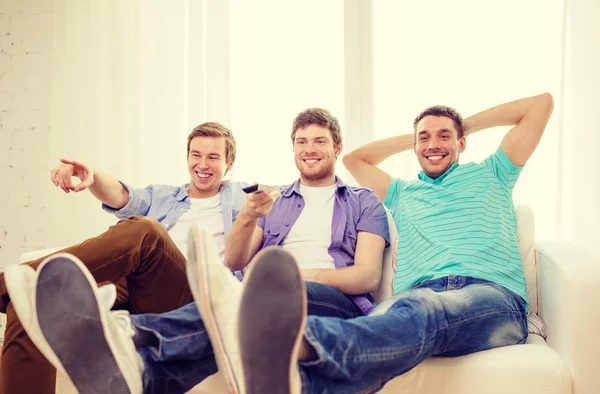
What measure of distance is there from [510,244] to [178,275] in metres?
1.05

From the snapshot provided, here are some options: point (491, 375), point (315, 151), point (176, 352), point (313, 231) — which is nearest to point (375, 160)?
point (315, 151)

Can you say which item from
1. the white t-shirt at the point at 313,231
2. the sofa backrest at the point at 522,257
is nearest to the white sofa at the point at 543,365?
the sofa backrest at the point at 522,257

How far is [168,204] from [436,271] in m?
1.08

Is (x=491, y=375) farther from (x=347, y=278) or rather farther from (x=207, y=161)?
(x=207, y=161)

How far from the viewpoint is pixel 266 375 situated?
896mm

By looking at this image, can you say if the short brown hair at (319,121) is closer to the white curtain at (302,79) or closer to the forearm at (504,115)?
the forearm at (504,115)

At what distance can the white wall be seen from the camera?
10.1 feet

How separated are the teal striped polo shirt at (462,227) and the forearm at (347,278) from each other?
113 mm

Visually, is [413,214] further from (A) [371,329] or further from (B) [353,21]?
(B) [353,21]

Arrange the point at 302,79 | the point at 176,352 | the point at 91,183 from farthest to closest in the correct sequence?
1. the point at 302,79
2. the point at 91,183
3. the point at 176,352

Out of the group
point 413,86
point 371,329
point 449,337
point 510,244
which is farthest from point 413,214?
point 413,86

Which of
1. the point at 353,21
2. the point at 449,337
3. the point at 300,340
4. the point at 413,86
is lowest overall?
the point at 449,337

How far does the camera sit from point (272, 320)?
88 centimetres

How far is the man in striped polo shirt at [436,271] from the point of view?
38.7 inches
